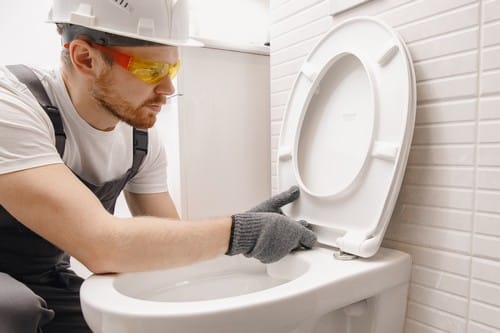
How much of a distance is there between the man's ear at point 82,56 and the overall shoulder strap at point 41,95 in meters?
0.08

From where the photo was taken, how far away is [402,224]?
0.67 m

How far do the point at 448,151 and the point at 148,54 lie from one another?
0.55 meters

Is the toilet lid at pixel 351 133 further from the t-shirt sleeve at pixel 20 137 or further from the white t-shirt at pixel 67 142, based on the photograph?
the t-shirt sleeve at pixel 20 137

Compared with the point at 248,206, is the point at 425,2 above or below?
above

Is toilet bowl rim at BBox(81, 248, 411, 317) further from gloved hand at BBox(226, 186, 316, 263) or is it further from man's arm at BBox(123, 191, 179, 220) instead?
man's arm at BBox(123, 191, 179, 220)

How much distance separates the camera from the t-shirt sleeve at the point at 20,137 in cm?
53

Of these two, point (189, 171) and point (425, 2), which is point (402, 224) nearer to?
point (425, 2)

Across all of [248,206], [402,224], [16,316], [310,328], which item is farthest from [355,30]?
[16,316]

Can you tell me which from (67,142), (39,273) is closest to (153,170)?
(67,142)

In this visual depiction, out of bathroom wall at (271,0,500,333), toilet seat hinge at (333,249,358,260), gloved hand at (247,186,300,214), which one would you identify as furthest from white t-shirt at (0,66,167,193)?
bathroom wall at (271,0,500,333)

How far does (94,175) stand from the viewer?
0.79 metres

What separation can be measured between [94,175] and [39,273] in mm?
251

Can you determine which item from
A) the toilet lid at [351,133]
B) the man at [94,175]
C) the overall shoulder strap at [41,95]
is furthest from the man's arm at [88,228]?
the toilet lid at [351,133]

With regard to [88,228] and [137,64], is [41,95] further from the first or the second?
[88,228]
